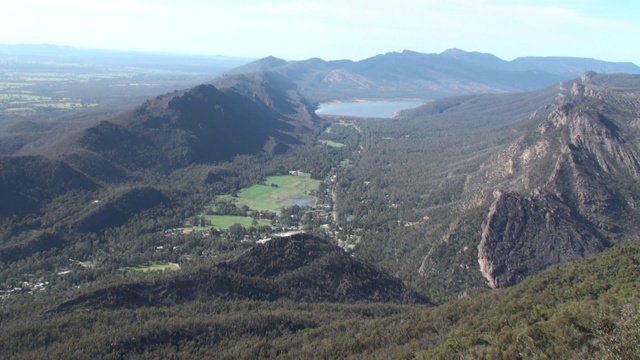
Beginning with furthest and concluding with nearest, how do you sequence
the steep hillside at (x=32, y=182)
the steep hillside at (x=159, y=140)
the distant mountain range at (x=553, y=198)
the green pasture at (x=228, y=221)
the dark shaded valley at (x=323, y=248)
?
the steep hillside at (x=159, y=140)
the green pasture at (x=228, y=221)
the steep hillside at (x=32, y=182)
the distant mountain range at (x=553, y=198)
the dark shaded valley at (x=323, y=248)

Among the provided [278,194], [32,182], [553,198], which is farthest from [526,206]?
[32,182]

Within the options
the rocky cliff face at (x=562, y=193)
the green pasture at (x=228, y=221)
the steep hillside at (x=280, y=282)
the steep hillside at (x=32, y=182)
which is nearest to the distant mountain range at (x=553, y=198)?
the rocky cliff face at (x=562, y=193)

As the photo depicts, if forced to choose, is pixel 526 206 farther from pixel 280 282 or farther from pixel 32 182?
pixel 32 182

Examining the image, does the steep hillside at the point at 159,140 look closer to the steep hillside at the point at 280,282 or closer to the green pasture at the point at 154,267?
the green pasture at the point at 154,267

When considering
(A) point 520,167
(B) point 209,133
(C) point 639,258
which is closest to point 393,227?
(A) point 520,167

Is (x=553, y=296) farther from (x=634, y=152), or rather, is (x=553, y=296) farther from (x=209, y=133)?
(x=209, y=133)
